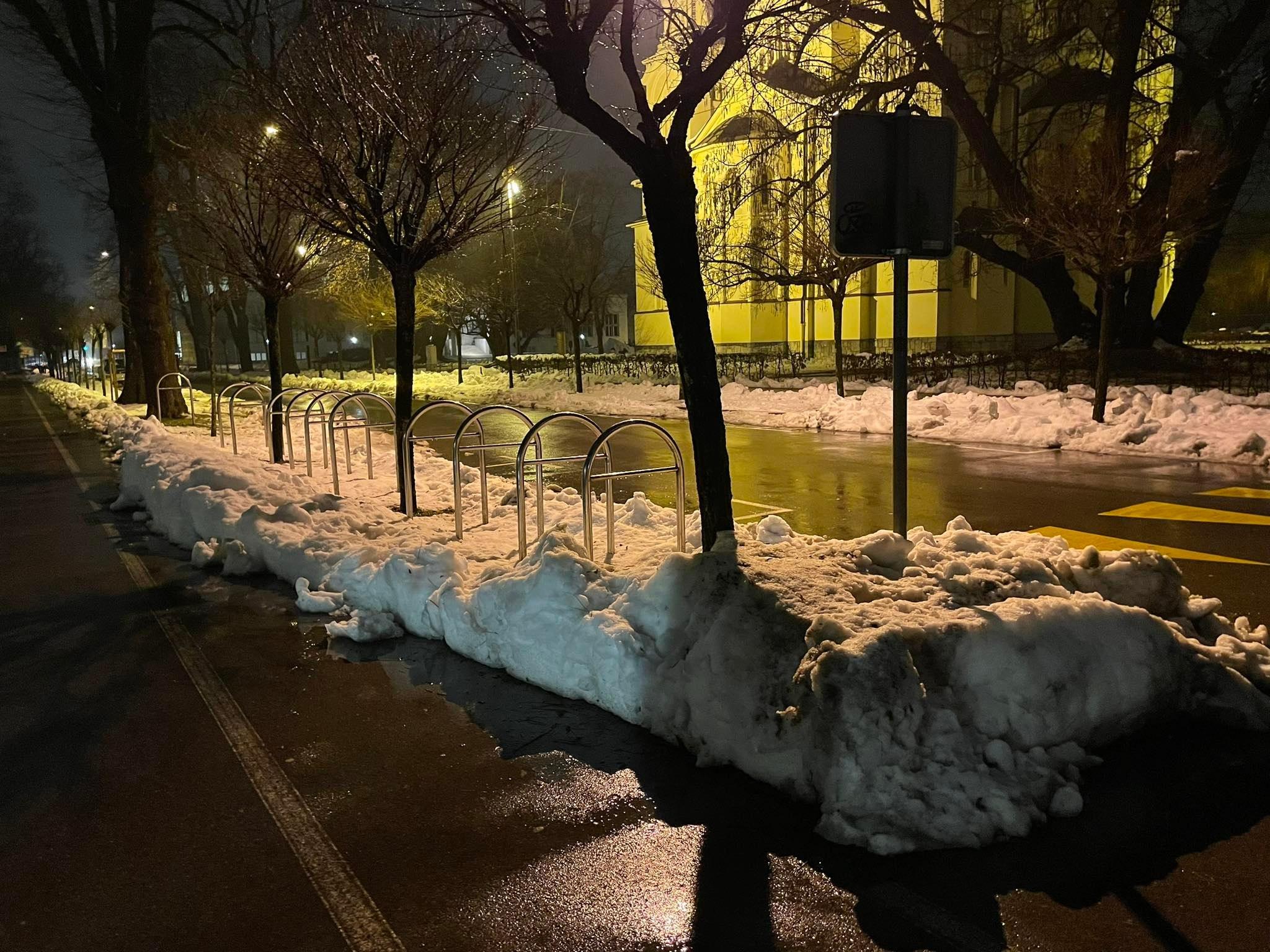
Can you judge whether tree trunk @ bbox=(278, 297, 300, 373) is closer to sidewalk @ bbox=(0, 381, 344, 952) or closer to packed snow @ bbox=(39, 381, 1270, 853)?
sidewalk @ bbox=(0, 381, 344, 952)

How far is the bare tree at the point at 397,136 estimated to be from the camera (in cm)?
920

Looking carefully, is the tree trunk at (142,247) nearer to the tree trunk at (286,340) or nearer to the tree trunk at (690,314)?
the tree trunk at (286,340)

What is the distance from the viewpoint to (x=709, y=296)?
43.8 m

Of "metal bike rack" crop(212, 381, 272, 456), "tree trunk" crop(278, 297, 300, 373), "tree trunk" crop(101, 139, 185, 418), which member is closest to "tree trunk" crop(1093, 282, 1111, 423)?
"metal bike rack" crop(212, 381, 272, 456)

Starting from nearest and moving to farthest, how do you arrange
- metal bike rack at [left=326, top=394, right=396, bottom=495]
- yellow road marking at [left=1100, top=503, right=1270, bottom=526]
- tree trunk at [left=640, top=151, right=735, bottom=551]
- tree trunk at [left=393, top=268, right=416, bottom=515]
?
tree trunk at [left=640, top=151, right=735, bottom=551]
yellow road marking at [left=1100, top=503, right=1270, bottom=526]
tree trunk at [left=393, top=268, right=416, bottom=515]
metal bike rack at [left=326, top=394, right=396, bottom=495]

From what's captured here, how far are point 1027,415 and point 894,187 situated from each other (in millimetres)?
12115

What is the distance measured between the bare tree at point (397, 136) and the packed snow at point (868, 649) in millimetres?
3590

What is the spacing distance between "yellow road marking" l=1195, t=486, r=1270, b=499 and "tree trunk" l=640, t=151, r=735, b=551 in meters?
6.88

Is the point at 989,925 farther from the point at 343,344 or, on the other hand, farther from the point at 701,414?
the point at 343,344

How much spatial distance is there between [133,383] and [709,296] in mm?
25116

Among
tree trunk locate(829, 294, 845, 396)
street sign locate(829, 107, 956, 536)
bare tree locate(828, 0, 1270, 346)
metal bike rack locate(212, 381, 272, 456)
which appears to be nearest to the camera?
street sign locate(829, 107, 956, 536)

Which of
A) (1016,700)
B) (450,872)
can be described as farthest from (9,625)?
(1016,700)

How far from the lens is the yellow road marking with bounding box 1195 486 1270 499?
10.2 metres

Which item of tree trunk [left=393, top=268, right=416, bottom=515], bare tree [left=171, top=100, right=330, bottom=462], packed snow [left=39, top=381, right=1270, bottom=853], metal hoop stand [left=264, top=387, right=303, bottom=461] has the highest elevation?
bare tree [left=171, top=100, right=330, bottom=462]
